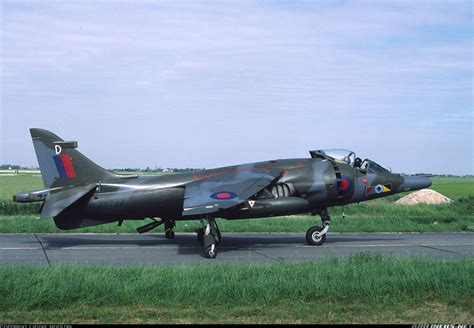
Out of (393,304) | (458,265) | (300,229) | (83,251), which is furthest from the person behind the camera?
(300,229)

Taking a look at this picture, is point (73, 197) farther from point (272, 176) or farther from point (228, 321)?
point (228, 321)

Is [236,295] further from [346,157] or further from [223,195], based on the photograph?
[346,157]

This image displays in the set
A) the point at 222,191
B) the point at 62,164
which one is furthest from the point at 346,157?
the point at 62,164

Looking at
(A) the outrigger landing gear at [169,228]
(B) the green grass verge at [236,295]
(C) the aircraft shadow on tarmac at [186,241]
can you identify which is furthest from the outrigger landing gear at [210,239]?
(B) the green grass verge at [236,295]

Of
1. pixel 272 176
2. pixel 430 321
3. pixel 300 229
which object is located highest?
pixel 272 176

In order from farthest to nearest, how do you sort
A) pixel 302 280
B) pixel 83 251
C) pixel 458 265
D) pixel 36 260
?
pixel 83 251
pixel 36 260
pixel 458 265
pixel 302 280

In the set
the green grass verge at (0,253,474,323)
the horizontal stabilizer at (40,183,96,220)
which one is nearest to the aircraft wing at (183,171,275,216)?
the horizontal stabilizer at (40,183,96,220)

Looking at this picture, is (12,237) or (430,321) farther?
(12,237)

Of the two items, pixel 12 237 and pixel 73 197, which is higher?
pixel 73 197

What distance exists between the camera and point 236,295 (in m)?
10.5

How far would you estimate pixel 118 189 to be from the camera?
18734 millimetres

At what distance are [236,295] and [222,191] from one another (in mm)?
7143

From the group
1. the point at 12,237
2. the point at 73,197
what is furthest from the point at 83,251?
the point at 12,237

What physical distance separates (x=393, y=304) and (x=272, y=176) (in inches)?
351
